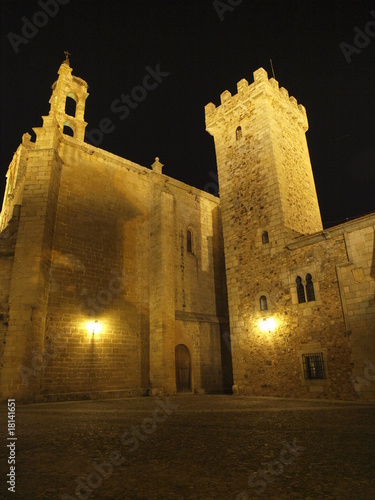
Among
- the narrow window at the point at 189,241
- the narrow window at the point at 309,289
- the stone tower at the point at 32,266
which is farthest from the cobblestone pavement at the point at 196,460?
the narrow window at the point at 189,241

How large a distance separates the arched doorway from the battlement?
36.7 ft

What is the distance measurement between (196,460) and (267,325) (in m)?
9.67

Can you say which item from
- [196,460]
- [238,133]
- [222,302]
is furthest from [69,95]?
Result: [196,460]

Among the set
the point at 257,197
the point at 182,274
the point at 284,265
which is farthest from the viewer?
the point at 182,274

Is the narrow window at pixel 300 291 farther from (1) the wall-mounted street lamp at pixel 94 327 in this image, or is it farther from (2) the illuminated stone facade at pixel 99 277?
(1) the wall-mounted street lamp at pixel 94 327

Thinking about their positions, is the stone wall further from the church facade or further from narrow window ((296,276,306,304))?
narrow window ((296,276,306,304))

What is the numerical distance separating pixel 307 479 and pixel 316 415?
429 cm

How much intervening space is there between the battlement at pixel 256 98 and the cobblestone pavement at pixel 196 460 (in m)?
14.1

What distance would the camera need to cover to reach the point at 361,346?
9.90 m

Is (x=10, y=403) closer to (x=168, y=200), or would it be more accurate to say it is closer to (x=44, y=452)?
(x=44, y=452)

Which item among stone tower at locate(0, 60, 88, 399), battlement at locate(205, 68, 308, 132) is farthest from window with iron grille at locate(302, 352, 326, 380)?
battlement at locate(205, 68, 308, 132)

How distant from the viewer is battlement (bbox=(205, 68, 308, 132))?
50.3 ft

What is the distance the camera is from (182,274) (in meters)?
16.6

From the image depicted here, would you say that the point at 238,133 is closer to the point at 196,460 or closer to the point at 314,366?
the point at 314,366
